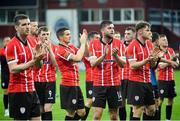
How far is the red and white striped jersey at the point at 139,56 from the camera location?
12.7 m

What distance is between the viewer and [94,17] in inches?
2510

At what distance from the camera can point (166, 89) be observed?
54.1 ft

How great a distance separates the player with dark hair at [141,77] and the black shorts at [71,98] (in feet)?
3.66

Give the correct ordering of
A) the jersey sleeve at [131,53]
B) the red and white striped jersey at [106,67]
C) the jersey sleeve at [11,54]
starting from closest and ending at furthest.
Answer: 1. the jersey sleeve at [11,54]
2. the jersey sleeve at [131,53]
3. the red and white striped jersey at [106,67]

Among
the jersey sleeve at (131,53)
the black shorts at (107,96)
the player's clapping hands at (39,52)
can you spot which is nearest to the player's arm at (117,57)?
the jersey sleeve at (131,53)

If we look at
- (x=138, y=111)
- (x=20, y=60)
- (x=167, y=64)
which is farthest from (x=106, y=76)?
(x=167, y=64)

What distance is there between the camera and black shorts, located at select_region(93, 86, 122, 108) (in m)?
13.1

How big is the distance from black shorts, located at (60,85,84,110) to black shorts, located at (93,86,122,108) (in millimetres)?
363

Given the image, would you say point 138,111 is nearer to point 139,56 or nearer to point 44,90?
point 139,56

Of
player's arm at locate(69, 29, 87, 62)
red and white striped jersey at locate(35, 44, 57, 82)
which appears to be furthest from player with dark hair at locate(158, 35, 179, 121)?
player's arm at locate(69, 29, 87, 62)

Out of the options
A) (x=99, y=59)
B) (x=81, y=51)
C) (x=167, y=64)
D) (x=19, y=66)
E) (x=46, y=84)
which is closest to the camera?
(x=19, y=66)

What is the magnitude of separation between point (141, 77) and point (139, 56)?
0.48 metres

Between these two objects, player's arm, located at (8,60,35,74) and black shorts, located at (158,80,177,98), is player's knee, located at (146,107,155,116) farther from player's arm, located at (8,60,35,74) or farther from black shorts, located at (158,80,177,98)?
player's arm, located at (8,60,35,74)

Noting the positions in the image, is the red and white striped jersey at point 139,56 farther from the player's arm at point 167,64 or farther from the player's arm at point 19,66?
the player's arm at point 19,66
